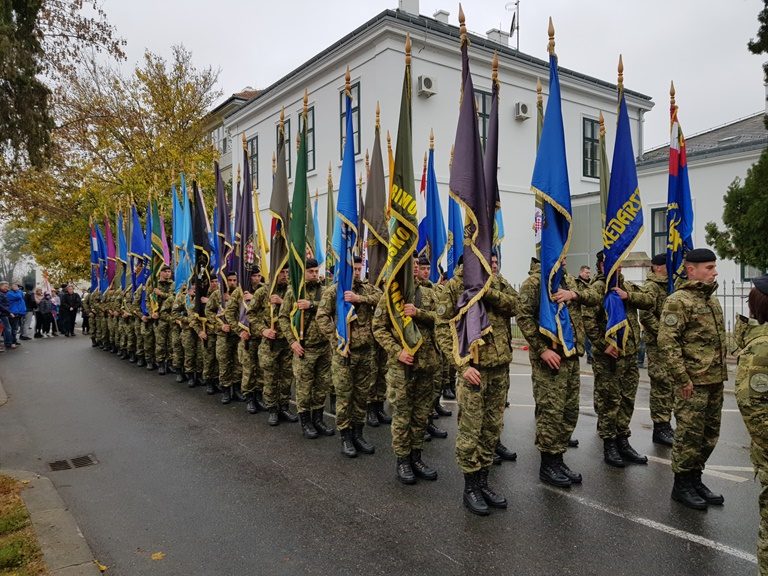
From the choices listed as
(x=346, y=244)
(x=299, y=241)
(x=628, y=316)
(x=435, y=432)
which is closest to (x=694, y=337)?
(x=628, y=316)

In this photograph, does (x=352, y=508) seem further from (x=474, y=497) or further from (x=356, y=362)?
(x=356, y=362)

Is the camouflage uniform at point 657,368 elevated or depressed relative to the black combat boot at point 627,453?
elevated

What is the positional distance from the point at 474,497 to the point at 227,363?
548 centimetres

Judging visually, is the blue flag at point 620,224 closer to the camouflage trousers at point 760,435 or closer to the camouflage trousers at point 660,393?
the camouflage trousers at point 660,393

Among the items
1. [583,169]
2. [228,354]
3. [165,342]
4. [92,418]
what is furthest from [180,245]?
[583,169]

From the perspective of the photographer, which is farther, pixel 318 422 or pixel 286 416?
pixel 286 416

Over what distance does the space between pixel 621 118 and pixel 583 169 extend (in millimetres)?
18992

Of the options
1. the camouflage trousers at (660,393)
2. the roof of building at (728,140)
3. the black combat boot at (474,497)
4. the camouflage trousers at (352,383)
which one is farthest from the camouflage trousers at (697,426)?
the roof of building at (728,140)

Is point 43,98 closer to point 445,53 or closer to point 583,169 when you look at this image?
point 445,53

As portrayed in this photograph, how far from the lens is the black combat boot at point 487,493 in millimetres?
4301

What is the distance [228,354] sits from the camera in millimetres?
8750

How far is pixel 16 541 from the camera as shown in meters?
3.67

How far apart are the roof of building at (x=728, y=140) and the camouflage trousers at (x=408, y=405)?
13713mm

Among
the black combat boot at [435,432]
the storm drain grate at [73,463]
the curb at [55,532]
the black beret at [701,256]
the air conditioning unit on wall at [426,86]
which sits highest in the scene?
the air conditioning unit on wall at [426,86]
